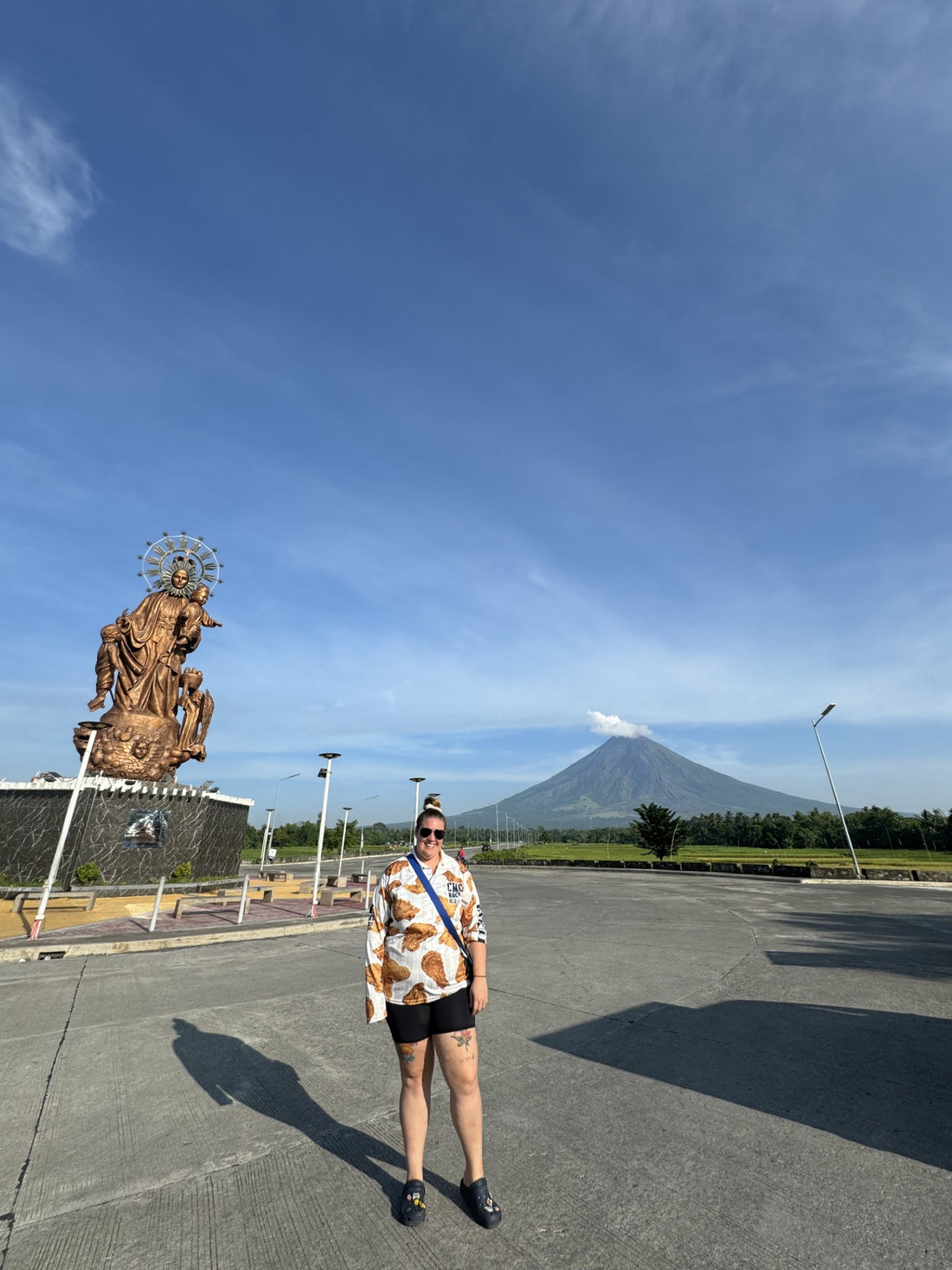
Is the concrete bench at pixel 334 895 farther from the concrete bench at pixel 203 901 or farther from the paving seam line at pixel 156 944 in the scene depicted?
the paving seam line at pixel 156 944

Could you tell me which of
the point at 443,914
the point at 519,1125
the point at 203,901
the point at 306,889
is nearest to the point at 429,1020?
the point at 443,914

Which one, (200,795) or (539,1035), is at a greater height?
(200,795)

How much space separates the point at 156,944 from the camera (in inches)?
397

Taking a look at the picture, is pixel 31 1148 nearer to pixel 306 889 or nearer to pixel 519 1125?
pixel 519 1125

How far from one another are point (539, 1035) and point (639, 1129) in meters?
1.95

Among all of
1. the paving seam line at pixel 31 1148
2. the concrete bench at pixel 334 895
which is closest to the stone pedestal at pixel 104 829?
the concrete bench at pixel 334 895

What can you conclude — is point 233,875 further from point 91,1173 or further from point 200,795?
point 91,1173

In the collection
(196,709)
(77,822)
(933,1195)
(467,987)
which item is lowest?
(933,1195)

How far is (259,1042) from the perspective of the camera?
5145 millimetres

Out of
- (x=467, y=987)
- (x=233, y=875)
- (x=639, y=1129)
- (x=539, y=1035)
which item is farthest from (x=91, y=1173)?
(x=233, y=875)

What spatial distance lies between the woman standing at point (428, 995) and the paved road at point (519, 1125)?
0.72 feet

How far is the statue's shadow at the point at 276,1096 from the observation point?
3105 mm

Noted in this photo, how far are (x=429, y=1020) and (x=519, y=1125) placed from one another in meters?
1.44

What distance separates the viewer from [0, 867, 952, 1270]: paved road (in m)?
2.49
